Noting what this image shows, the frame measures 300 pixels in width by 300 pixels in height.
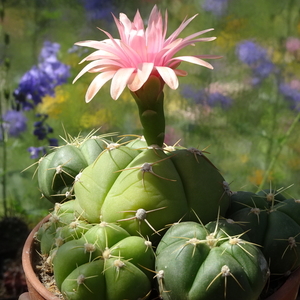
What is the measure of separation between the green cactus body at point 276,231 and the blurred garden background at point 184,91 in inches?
42.8

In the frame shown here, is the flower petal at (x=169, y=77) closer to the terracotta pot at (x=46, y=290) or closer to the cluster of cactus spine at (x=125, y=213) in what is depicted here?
the cluster of cactus spine at (x=125, y=213)

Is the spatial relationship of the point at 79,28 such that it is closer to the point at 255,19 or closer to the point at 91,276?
the point at 255,19

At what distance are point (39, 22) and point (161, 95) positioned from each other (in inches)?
48.3

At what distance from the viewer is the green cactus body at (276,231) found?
31.4 inches

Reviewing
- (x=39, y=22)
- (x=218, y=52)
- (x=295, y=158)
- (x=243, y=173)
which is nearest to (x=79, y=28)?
(x=39, y=22)

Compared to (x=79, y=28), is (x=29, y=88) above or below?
below

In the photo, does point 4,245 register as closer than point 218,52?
No

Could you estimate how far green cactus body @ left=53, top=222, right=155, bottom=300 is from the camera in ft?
2.27

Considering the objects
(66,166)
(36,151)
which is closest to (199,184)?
(66,166)

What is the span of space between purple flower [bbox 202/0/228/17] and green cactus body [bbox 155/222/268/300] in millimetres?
1339

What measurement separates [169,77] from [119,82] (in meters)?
0.09

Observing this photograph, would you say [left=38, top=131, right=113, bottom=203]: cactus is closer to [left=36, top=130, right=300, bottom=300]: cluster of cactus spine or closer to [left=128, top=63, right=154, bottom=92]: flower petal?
[left=36, top=130, right=300, bottom=300]: cluster of cactus spine

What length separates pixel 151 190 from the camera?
0.77m

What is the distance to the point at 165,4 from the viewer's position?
6.06ft
